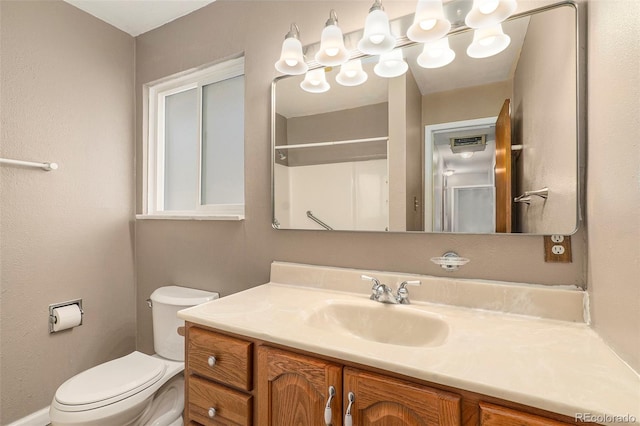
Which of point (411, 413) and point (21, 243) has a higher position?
point (21, 243)

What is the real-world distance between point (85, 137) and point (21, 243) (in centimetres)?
65

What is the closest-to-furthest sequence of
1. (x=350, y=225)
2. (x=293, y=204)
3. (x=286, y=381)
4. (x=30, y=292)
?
1. (x=286, y=381)
2. (x=350, y=225)
3. (x=293, y=204)
4. (x=30, y=292)

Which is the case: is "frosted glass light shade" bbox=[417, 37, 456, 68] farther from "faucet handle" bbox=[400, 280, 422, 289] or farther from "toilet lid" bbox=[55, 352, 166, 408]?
"toilet lid" bbox=[55, 352, 166, 408]

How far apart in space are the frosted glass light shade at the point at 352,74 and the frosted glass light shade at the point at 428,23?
0.25 m

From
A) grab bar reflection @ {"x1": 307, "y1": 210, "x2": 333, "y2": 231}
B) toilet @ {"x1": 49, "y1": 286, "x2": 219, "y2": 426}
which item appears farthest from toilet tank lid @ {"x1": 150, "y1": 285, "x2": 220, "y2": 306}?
grab bar reflection @ {"x1": 307, "y1": 210, "x2": 333, "y2": 231}

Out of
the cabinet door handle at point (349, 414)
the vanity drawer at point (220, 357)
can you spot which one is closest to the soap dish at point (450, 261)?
the cabinet door handle at point (349, 414)

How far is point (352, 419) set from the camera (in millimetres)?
745

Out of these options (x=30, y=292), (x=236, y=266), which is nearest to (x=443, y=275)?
(x=236, y=266)

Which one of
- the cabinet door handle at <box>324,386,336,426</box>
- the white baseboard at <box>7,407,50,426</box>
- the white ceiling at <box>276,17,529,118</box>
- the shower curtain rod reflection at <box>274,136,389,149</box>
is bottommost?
the white baseboard at <box>7,407,50,426</box>

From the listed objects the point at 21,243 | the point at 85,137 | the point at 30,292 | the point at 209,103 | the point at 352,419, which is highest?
the point at 209,103

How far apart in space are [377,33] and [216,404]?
138 cm

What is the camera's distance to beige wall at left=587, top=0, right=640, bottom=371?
648 millimetres

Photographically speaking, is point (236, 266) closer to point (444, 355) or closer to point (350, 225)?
point (350, 225)

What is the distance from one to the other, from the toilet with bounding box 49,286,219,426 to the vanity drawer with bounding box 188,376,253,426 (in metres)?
0.44
